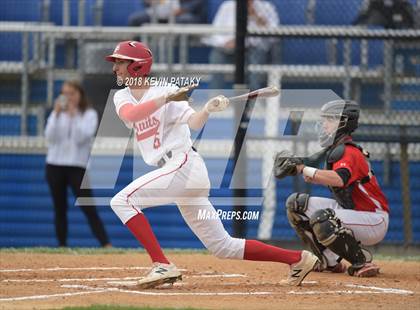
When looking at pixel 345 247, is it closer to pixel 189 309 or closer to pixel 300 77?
pixel 189 309

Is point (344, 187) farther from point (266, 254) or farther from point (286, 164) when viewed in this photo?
point (266, 254)

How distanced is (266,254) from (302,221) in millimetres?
1046

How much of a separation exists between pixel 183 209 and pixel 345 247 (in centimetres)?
148

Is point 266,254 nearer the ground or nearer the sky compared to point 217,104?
nearer the ground

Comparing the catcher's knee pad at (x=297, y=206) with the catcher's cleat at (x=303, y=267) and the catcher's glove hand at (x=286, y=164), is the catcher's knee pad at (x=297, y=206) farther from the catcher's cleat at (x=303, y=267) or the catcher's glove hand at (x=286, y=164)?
the catcher's cleat at (x=303, y=267)

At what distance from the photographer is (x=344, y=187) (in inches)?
324

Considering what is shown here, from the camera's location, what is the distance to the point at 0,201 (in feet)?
42.9

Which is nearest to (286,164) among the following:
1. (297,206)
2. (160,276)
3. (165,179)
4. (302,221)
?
(297,206)


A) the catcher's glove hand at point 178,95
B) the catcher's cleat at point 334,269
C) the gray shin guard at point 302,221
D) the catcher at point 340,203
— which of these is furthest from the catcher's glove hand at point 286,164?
the catcher's glove hand at point 178,95

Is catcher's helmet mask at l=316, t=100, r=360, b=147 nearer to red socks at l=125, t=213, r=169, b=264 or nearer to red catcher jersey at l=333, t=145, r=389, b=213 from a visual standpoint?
A: red catcher jersey at l=333, t=145, r=389, b=213

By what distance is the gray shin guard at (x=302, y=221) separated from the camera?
831 centimetres

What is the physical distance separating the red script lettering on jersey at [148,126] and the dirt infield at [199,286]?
1.10 metres

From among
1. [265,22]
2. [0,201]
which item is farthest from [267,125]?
[0,201]

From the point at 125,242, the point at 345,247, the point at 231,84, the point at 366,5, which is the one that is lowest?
the point at 125,242
